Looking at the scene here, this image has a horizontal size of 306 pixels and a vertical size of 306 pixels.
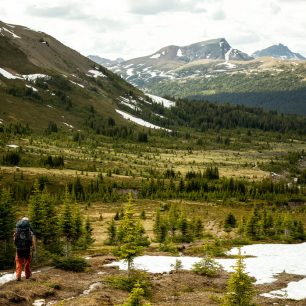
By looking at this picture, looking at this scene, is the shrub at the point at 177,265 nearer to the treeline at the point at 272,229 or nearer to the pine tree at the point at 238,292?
the pine tree at the point at 238,292

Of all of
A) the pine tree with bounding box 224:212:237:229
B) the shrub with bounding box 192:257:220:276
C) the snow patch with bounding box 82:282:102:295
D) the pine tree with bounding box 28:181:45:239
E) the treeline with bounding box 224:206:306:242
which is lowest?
the pine tree with bounding box 224:212:237:229

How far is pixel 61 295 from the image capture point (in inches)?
1037

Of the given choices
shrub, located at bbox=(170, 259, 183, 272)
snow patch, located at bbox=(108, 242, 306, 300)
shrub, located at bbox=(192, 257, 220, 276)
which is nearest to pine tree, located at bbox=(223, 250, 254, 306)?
snow patch, located at bbox=(108, 242, 306, 300)

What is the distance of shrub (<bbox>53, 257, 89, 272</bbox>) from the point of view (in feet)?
110

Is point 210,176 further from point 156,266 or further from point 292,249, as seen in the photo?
point 156,266

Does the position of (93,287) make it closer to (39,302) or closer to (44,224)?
(39,302)

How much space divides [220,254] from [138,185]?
307 feet

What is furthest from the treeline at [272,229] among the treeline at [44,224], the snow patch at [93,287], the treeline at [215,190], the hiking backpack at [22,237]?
the treeline at [215,190]

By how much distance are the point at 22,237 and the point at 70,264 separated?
7.69 metres

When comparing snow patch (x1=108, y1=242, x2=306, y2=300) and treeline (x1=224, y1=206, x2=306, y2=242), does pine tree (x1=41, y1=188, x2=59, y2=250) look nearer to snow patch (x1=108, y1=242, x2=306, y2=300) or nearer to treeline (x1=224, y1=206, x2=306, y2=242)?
snow patch (x1=108, y1=242, x2=306, y2=300)

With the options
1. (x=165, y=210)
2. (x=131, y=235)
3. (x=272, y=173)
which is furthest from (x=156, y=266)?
(x=272, y=173)

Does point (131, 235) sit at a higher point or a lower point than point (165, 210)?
higher

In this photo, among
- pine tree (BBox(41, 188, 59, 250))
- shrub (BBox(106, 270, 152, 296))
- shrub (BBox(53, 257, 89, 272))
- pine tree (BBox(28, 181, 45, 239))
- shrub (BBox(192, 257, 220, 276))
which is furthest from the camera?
pine tree (BBox(41, 188, 59, 250))

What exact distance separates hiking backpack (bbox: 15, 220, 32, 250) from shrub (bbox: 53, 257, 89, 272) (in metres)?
7.06
